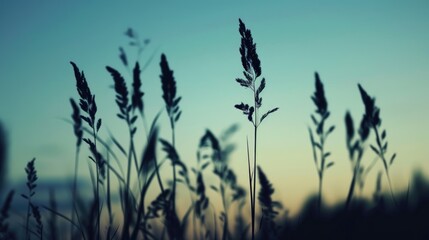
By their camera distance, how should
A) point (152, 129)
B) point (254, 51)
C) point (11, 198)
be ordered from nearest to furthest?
point (254, 51), point (152, 129), point (11, 198)

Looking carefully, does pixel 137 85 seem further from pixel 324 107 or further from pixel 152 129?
pixel 324 107

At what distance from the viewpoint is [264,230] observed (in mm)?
3221

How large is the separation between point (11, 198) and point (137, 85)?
1.33 metres

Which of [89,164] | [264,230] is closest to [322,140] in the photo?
[264,230]

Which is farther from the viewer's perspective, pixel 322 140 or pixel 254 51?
pixel 322 140

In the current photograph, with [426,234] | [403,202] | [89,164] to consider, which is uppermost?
[89,164]

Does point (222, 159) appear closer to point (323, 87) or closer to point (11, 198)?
point (323, 87)

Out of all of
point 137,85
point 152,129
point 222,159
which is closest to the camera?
point 152,129

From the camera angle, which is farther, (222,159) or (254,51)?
(222,159)

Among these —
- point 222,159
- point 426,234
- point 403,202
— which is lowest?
point 426,234

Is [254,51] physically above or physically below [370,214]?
above

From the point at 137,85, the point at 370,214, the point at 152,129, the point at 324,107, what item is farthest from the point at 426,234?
the point at 137,85

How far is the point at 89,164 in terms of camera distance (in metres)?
2.99

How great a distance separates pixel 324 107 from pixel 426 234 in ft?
4.49
